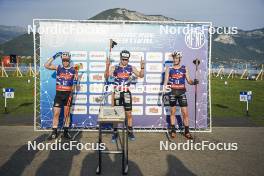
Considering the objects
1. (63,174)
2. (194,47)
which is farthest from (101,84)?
(63,174)

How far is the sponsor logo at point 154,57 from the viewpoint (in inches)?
418

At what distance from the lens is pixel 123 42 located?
34.4 feet

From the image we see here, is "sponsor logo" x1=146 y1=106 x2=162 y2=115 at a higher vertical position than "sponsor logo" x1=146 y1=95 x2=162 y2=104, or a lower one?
lower

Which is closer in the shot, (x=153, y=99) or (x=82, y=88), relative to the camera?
(x=82, y=88)

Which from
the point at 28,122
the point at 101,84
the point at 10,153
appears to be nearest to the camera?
the point at 10,153

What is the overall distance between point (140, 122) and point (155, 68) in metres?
1.90

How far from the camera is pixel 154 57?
419 inches

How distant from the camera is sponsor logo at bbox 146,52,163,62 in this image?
10.6 meters

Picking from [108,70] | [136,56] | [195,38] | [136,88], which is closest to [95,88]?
[108,70]

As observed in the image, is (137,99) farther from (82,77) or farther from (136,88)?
(82,77)

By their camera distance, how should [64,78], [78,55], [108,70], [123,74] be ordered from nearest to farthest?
[64,78] → [108,70] → [123,74] → [78,55]

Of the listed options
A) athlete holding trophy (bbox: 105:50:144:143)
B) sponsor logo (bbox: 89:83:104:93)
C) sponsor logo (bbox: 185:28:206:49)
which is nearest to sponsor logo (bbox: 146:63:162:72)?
athlete holding trophy (bbox: 105:50:144:143)

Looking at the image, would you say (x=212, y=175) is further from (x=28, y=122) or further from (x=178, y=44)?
(x=28, y=122)

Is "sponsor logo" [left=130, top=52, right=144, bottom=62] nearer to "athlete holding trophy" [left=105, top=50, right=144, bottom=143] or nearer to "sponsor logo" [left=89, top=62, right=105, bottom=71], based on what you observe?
"athlete holding trophy" [left=105, top=50, right=144, bottom=143]
